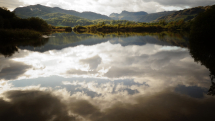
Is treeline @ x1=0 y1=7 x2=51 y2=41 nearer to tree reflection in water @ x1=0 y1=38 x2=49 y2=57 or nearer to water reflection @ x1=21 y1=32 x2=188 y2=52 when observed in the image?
tree reflection in water @ x1=0 y1=38 x2=49 y2=57

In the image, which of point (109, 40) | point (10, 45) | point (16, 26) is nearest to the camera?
point (10, 45)

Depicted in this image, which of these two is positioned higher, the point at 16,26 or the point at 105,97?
the point at 16,26

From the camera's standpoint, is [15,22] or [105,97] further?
[15,22]

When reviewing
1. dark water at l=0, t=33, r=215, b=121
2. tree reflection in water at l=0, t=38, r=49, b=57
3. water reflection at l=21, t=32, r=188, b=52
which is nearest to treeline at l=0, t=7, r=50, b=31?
water reflection at l=21, t=32, r=188, b=52

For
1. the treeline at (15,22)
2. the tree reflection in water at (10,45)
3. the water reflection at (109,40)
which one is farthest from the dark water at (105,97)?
the treeline at (15,22)

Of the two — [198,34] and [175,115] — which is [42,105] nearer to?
[175,115]

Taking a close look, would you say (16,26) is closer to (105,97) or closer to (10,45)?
(10,45)

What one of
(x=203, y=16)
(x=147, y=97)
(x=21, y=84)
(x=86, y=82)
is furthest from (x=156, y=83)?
(x=203, y=16)

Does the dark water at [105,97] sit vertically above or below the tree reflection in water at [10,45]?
below

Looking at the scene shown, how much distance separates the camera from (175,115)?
527cm

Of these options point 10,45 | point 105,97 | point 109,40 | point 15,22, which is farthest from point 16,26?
point 105,97

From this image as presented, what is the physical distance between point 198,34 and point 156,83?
37723mm

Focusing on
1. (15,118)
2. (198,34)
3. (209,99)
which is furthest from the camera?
(198,34)

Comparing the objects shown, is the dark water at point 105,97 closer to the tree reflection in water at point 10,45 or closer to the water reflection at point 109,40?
the tree reflection in water at point 10,45
